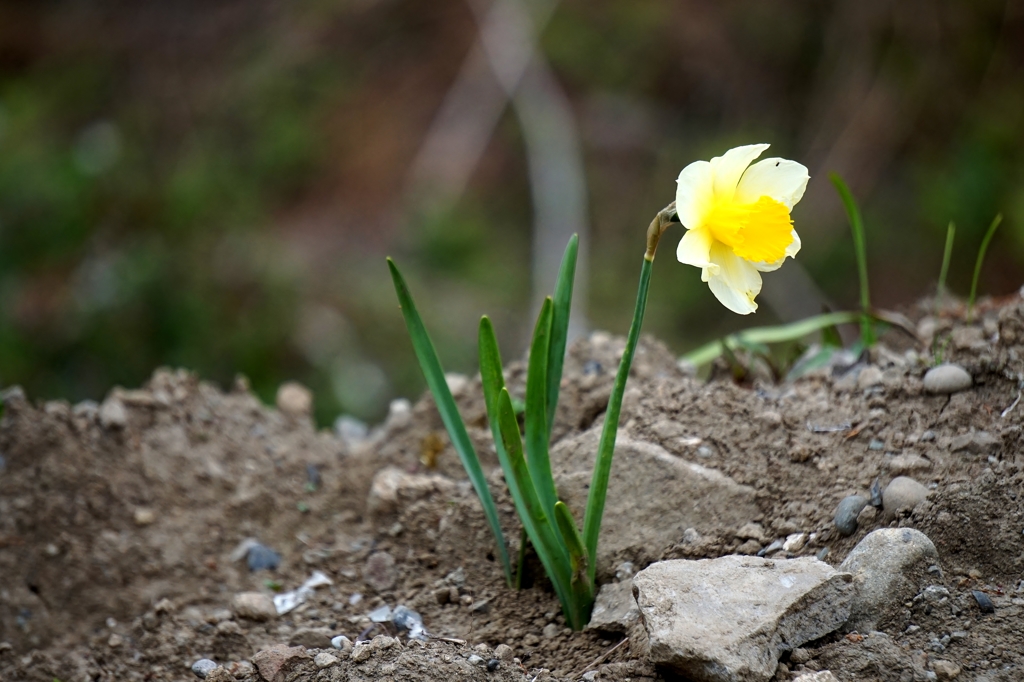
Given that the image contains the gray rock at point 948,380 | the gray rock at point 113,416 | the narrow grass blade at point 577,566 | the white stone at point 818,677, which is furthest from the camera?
the gray rock at point 113,416

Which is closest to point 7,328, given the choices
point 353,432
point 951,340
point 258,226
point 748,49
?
point 258,226

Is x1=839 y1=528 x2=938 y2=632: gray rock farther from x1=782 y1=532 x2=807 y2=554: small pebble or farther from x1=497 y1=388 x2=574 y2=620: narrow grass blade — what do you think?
x1=497 y1=388 x2=574 y2=620: narrow grass blade

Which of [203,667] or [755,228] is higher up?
[755,228]

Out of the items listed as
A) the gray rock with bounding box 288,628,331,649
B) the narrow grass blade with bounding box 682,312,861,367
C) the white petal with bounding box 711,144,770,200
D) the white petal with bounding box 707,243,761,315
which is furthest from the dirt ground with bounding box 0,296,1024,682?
the white petal with bounding box 711,144,770,200

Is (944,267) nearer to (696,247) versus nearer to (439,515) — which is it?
(696,247)

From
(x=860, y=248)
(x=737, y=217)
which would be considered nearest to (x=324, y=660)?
(x=737, y=217)

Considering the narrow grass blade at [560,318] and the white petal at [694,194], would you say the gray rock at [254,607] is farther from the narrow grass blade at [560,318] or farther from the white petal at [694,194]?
the white petal at [694,194]

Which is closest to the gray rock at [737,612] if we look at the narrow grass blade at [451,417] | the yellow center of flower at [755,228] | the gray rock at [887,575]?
the gray rock at [887,575]
